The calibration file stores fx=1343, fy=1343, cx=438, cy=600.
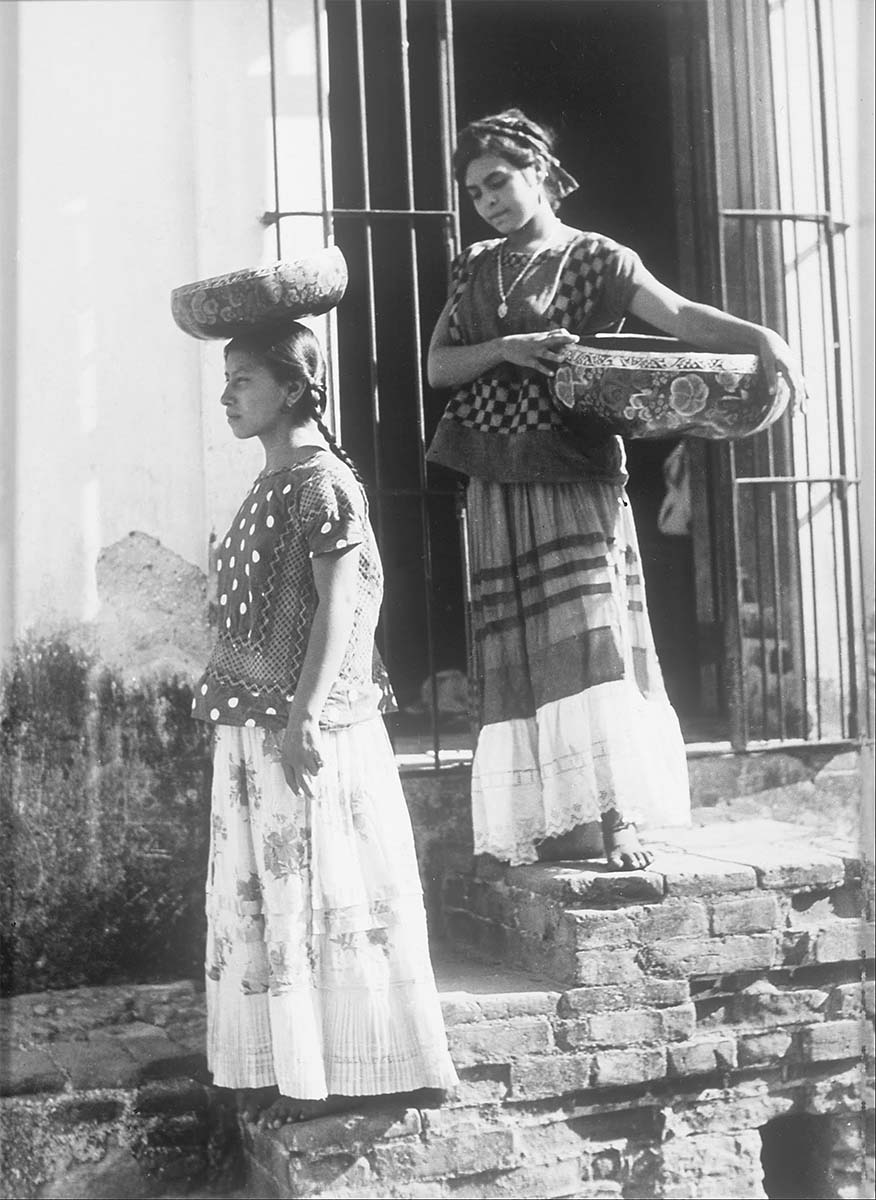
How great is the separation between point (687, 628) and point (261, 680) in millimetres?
2011

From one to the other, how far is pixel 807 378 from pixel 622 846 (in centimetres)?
148

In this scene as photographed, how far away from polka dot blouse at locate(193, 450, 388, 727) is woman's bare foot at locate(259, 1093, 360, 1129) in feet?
2.59

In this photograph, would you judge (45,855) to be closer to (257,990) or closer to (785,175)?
(257,990)

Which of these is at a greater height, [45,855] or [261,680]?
[261,680]

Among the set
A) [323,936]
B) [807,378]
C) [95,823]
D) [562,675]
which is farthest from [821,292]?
[95,823]

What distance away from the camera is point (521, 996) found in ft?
9.98

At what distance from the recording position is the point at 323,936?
2.80 metres

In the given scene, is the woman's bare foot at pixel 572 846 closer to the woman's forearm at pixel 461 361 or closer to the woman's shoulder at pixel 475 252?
the woman's forearm at pixel 461 361

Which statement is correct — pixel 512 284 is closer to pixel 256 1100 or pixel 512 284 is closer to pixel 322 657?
pixel 322 657

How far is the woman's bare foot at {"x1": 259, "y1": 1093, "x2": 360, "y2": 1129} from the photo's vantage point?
2824mm

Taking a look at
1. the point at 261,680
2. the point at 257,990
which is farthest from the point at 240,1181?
the point at 261,680

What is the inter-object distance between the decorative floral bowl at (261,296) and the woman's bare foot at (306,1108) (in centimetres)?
166

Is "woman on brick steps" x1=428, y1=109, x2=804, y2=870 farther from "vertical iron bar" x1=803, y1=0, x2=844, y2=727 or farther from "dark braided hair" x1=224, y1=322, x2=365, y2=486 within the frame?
"vertical iron bar" x1=803, y1=0, x2=844, y2=727

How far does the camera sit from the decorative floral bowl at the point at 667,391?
298cm
